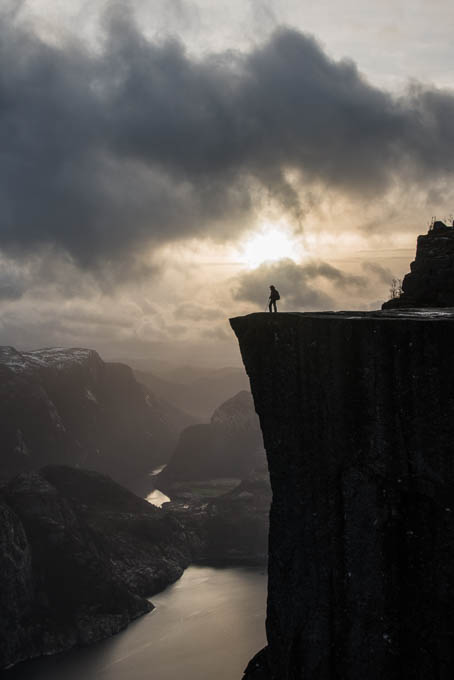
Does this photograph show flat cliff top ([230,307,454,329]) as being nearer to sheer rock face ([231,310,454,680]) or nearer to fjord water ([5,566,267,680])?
sheer rock face ([231,310,454,680])

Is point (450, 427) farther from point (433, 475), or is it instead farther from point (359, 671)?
point (359, 671)

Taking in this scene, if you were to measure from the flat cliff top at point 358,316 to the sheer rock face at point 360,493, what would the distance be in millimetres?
139

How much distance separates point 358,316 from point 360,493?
372 inches

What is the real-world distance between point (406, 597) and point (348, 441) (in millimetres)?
8059

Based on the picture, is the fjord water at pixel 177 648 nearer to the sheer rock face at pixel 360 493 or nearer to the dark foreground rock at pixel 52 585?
the dark foreground rock at pixel 52 585

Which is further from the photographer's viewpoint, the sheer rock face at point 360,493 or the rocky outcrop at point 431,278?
the rocky outcrop at point 431,278

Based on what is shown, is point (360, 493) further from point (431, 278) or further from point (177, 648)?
point (177, 648)

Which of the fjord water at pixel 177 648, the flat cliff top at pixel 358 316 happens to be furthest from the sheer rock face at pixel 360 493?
the fjord water at pixel 177 648

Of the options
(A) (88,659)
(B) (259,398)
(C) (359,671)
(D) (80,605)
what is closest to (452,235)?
(B) (259,398)

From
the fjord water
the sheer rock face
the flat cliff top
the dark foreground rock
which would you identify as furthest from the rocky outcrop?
the dark foreground rock

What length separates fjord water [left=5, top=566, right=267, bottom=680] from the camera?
130625mm

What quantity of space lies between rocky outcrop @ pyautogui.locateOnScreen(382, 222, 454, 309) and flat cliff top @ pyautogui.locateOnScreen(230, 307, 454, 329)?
965 centimetres

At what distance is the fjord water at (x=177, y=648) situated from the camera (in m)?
131

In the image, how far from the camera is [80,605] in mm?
170500
